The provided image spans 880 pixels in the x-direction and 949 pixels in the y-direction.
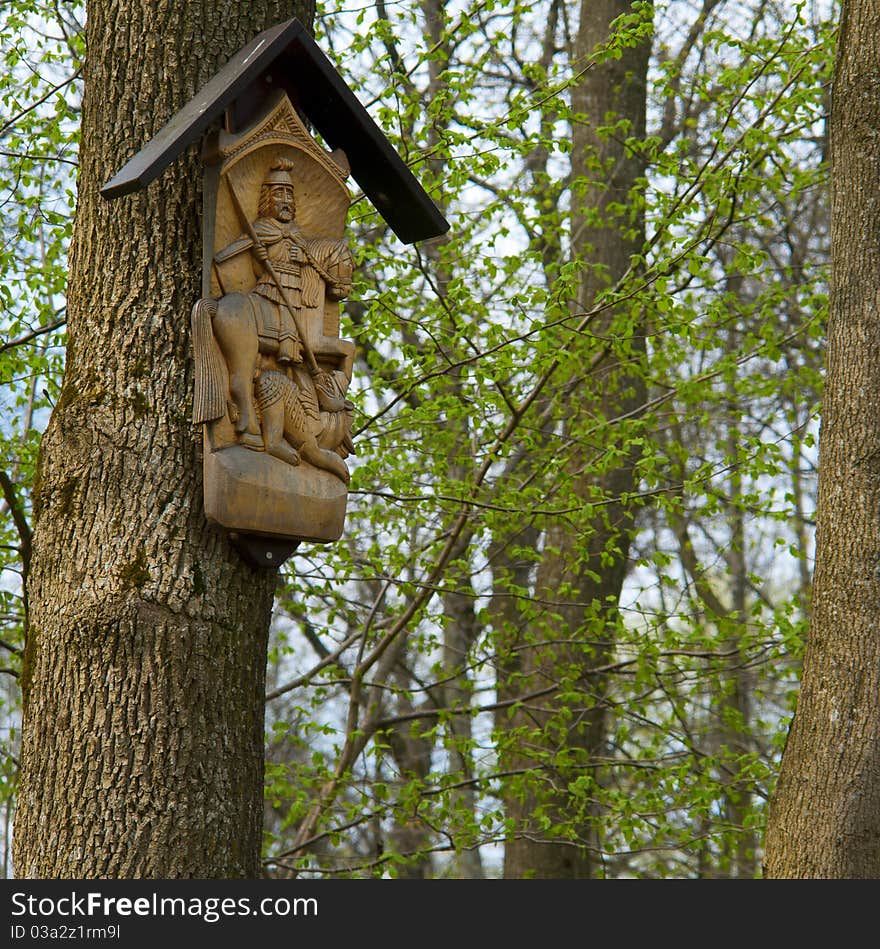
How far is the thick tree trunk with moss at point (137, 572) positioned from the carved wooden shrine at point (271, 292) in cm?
11

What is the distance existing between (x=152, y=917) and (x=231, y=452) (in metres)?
1.06

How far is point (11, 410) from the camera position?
217 inches

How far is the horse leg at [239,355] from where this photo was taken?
283 cm

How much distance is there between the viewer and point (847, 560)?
146 inches

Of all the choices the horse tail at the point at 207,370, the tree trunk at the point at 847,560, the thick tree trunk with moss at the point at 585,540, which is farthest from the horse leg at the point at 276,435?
the thick tree trunk with moss at the point at 585,540

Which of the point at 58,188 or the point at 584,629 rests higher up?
the point at 58,188

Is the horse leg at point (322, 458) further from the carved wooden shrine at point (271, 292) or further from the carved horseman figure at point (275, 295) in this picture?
the carved horseman figure at point (275, 295)

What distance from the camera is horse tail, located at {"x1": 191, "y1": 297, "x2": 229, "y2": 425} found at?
2791 millimetres

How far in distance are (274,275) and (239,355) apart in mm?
260

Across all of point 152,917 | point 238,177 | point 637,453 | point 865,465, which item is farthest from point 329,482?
point 637,453

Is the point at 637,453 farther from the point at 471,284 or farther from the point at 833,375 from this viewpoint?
the point at 833,375

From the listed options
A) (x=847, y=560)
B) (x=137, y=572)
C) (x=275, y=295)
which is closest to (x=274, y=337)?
(x=275, y=295)

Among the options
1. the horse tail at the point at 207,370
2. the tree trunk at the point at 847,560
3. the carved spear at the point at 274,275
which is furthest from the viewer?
the tree trunk at the point at 847,560

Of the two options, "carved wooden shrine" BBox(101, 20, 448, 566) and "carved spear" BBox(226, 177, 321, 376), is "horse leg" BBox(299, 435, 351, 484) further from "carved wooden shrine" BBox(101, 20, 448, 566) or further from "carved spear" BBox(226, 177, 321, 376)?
"carved spear" BBox(226, 177, 321, 376)
